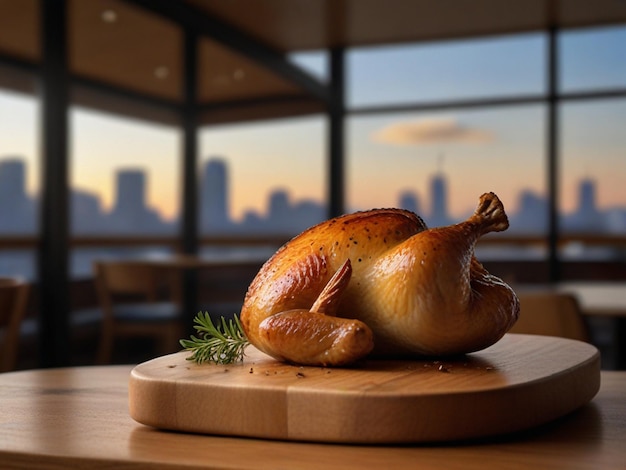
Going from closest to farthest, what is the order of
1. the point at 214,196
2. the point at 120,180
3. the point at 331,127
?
the point at 120,180, the point at 214,196, the point at 331,127

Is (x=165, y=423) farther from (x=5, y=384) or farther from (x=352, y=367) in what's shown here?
(x=5, y=384)

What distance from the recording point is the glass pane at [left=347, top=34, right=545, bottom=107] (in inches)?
301

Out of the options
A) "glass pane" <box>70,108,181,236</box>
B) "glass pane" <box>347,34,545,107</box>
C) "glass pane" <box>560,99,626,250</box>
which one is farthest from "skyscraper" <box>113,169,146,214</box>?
"glass pane" <box>560,99,626,250</box>

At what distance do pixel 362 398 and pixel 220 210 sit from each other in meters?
6.56

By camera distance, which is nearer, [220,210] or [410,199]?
[220,210]

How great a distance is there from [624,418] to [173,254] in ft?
19.2

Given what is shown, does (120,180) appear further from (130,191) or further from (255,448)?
(255,448)

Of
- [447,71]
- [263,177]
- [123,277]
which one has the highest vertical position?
[447,71]

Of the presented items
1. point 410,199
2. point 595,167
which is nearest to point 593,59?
point 595,167

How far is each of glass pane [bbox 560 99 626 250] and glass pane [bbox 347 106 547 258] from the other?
25cm

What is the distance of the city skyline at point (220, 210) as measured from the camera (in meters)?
4.57

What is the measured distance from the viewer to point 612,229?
7375 millimetres

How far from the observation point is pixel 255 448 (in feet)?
Result: 1.98

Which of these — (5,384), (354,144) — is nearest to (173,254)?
(354,144)
